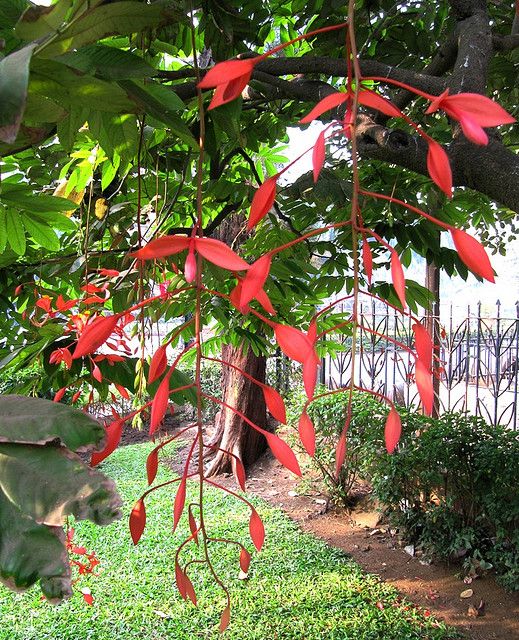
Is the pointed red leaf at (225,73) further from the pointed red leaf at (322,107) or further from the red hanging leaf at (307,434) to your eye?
the red hanging leaf at (307,434)

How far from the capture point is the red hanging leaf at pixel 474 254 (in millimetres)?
342

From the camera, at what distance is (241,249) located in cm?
183

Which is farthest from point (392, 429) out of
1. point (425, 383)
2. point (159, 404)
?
point (159, 404)

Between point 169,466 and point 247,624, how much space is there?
102 inches

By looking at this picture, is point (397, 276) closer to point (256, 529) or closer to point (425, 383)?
point (425, 383)

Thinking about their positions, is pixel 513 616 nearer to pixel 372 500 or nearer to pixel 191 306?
pixel 372 500

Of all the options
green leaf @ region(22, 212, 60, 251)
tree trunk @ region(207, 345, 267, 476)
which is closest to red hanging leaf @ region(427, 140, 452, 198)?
green leaf @ region(22, 212, 60, 251)

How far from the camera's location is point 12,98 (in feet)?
0.90

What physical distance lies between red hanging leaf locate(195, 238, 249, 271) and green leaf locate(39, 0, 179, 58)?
0.14m

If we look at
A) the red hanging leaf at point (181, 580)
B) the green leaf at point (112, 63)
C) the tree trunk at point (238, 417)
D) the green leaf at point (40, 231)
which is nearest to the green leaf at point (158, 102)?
the green leaf at point (112, 63)

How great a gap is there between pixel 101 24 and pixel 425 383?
0.98 feet

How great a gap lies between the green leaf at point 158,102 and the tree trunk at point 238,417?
13.4ft

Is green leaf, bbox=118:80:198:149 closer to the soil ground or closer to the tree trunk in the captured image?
the soil ground

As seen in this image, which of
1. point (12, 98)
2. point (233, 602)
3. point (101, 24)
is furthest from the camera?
point (233, 602)
